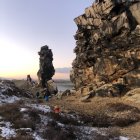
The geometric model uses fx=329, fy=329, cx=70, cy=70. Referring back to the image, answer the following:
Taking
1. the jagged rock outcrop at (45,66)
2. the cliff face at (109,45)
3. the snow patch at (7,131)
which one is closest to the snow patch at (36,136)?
the snow patch at (7,131)

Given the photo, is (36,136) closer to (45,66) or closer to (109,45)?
(109,45)

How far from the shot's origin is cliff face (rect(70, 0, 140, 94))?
5369cm

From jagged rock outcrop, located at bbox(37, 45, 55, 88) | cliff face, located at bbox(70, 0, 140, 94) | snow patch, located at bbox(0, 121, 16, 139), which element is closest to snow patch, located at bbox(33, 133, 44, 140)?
snow patch, located at bbox(0, 121, 16, 139)

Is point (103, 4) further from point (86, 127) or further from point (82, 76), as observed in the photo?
point (86, 127)

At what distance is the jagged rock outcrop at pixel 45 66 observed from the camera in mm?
96812

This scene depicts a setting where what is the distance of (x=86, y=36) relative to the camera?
64125mm

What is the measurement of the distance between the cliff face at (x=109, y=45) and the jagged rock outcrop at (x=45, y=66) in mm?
33697

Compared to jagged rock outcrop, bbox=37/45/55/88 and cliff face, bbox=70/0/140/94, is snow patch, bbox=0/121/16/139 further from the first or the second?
jagged rock outcrop, bbox=37/45/55/88

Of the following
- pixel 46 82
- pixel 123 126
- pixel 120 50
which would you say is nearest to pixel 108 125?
pixel 123 126

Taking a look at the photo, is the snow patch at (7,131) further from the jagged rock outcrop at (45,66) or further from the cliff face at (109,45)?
the jagged rock outcrop at (45,66)

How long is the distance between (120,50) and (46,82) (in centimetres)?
4351

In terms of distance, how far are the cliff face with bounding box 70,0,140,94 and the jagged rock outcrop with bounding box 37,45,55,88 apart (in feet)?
111

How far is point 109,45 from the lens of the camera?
57.6 meters

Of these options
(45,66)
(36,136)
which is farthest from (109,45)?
(45,66)
